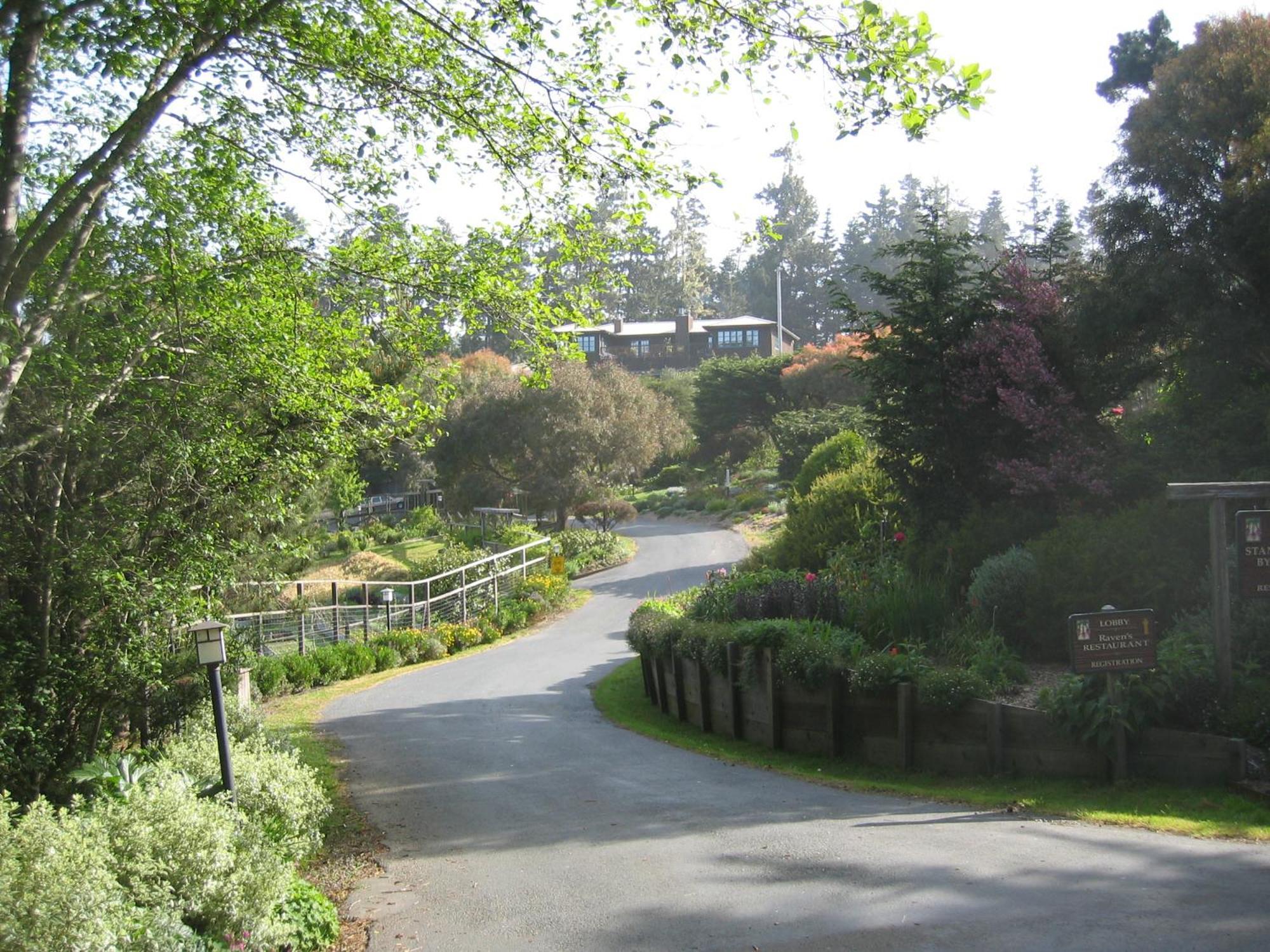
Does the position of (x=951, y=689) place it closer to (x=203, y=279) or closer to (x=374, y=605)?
(x=203, y=279)

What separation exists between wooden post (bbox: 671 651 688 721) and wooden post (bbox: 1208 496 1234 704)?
6.78 meters

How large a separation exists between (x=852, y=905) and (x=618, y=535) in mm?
35798

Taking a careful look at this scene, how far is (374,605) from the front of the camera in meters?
22.9

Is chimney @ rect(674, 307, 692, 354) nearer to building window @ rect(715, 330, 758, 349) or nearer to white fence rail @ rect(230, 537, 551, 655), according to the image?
building window @ rect(715, 330, 758, 349)

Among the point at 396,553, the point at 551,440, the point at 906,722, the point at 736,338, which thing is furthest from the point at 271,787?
the point at 736,338

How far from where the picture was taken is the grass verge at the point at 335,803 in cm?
737

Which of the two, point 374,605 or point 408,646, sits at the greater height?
point 374,605

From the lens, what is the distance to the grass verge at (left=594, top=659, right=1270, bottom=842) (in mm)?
7523

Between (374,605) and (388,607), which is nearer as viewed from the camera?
(374,605)

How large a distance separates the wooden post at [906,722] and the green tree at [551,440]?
29054 millimetres

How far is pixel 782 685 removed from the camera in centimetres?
1184

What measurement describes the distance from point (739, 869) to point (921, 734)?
394 cm

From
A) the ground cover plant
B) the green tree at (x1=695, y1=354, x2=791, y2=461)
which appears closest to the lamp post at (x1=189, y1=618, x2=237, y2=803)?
the ground cover plant

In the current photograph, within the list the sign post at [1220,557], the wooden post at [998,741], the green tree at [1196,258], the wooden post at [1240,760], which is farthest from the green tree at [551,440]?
the wooden post at [1240,760]
